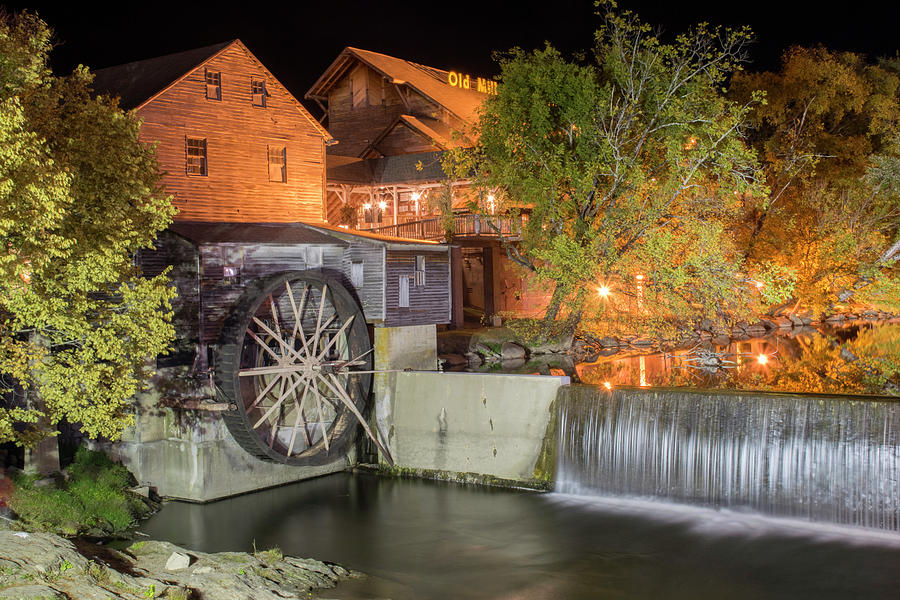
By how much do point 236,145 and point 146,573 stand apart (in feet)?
52.7

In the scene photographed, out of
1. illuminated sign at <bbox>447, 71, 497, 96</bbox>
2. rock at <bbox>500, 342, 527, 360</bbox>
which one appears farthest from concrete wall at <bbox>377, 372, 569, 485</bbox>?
illuminated sign at <bbox>447, 71, 497, 96</bbox>

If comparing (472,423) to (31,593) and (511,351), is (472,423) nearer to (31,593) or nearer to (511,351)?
(31,593)

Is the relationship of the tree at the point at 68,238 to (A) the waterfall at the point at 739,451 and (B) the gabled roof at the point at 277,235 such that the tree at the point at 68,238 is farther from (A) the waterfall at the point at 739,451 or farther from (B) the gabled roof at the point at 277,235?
(A) the waterfall at the point at 739,451

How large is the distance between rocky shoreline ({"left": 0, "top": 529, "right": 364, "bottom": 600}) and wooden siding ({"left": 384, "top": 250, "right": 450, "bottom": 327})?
927 cm

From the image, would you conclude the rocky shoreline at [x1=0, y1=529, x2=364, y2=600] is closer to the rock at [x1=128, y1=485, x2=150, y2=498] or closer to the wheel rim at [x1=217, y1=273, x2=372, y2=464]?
the rock at [x1=128, y1=485, x2=150, y2=498]

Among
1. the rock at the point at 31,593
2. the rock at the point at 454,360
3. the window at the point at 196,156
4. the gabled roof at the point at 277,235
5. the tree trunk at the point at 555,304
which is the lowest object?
the rock at the point at 31,593

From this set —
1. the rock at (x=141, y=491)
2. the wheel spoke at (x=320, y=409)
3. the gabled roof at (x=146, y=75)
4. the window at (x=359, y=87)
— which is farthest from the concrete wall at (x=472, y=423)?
the window at (x=359, y=87)

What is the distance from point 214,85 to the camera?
2650 cm

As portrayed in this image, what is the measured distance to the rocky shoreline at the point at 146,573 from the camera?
1148cm

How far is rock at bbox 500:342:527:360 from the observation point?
113 ft

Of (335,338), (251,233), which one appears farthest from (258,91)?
(335,338)

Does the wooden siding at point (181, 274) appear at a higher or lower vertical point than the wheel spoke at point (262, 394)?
higher

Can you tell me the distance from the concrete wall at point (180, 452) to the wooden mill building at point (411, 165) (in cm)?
1699

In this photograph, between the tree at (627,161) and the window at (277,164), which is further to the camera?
the tree at (627,161)
